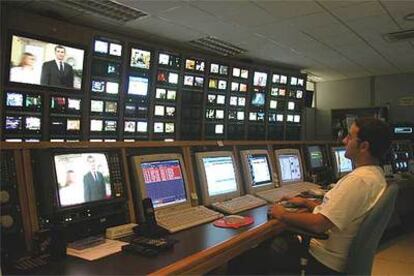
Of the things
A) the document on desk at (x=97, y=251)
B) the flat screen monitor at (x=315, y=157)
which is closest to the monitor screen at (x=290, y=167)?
the flat screen monitor at (x=315, y=157)

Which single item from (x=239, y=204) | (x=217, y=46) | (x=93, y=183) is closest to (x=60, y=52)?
(x=217, y=46)

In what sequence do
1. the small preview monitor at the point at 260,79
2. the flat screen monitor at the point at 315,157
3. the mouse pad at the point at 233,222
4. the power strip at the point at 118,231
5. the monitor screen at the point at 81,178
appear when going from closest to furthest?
the monitor screen at the point at 81,178
the power strip at the point at 118,231
the mouse pad at the point at 233,222
the flat screen monitor at the point at 315,157
the small preview monitor at the point at 260,79

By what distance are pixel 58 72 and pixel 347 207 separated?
3.81 m

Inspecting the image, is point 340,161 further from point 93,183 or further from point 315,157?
point 93,183

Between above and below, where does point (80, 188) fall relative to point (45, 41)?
below

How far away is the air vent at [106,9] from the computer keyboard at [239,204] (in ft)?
9.02

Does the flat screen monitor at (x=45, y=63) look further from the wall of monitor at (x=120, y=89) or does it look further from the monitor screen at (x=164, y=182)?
the monitor screen at (x=164, y=182)

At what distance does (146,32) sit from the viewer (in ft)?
16.7

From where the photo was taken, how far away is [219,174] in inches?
91.0

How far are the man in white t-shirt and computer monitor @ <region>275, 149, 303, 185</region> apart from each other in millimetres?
1054

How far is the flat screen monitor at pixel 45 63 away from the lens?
408cm

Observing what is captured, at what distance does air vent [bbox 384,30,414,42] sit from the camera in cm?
500

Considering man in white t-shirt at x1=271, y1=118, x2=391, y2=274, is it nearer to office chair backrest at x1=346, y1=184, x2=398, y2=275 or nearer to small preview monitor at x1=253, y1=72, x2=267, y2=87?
office chair backrest at x1=346, y1=184, x2=398, y2=275

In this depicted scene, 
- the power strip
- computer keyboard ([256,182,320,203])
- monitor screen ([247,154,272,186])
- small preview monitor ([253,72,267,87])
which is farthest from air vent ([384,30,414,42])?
the power strip
